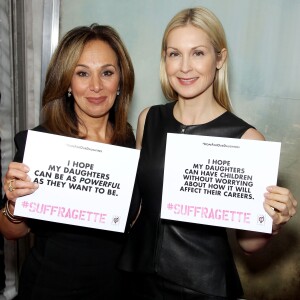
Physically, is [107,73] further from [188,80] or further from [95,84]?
[188,80]

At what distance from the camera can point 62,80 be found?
5.19 ft

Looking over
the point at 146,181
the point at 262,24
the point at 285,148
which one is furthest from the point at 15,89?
the point at 285,148

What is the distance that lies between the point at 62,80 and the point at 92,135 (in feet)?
0.92

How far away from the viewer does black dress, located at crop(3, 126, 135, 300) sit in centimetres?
151

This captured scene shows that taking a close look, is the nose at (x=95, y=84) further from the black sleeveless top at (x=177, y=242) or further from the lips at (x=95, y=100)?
the black sleeveless top at (x=177, y=242)

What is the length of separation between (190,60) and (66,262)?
94 centimetres

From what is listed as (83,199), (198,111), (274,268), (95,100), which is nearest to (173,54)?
(198,111)

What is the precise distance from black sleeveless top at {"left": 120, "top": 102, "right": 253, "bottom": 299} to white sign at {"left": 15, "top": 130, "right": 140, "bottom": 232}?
4.3 inches

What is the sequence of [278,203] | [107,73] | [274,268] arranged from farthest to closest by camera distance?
[274,268]
[107,73]
[278,203]

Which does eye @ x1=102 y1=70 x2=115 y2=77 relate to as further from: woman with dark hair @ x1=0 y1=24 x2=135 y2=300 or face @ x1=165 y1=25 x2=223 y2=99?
face @ x1=165 y1=25 x2=223 y2=99

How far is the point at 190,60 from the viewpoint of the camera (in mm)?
1436

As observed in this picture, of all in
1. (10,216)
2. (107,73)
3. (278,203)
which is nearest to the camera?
(278,203)

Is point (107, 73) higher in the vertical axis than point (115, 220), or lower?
higher

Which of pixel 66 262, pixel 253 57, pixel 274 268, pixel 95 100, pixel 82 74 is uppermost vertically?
pixel 253 57
